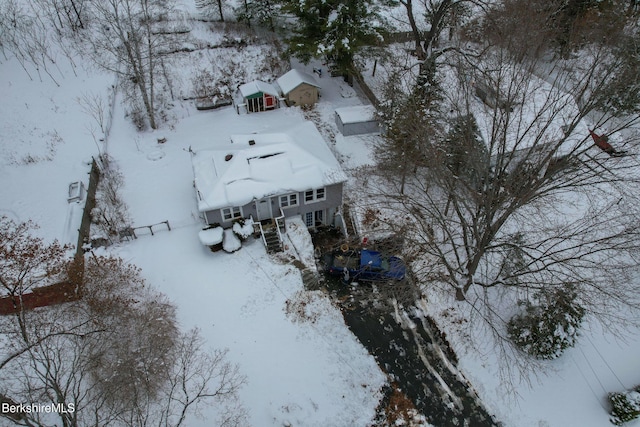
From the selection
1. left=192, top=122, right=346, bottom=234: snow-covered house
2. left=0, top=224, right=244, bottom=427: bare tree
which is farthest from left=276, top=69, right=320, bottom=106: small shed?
left=0, top=224, right=244, bottom=427: bare tree

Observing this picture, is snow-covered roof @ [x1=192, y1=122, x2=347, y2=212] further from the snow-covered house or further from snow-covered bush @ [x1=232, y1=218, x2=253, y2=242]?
snow-covered bush @ [x1=232, y1=218, x2=253, y2=242]

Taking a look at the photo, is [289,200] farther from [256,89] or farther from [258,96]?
[256,89]

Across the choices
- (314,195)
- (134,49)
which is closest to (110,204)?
(134,49)

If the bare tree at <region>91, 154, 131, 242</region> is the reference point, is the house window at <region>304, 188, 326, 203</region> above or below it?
below

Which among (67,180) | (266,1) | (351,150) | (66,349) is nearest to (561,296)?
(351,150)

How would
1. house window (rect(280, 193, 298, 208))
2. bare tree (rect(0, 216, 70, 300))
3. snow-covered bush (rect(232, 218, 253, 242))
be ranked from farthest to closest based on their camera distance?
1. house window (rect(280, 193, 298, 208))
2. snow-covered bush (rect(232, 218, 253, 242))
3. bare tree (rect(0, 216, 70, 300))

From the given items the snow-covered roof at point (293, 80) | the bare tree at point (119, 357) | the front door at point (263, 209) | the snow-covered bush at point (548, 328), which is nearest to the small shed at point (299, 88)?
the snow-covered roof at point (293, 80)
